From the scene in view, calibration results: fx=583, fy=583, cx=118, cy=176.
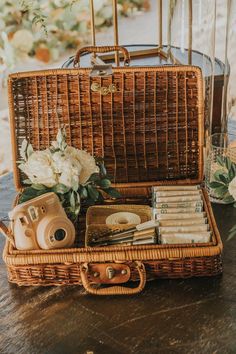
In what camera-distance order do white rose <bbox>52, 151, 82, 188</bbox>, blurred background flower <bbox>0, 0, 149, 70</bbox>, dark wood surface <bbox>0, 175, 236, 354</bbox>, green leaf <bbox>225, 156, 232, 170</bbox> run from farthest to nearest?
1. blurred background flower <bbox>0, 0, 149, 70</bbox>
2. green leaf <bbox>225, 156, 232, 170</bbox>
3. white rose <bbox>52, 151, 82, 188</bbox>
4. dark wood surface <bbox>0, 175, 236, 354</bbox>

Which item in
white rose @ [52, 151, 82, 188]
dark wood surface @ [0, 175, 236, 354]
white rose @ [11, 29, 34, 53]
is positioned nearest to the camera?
dark wood surface @ [0, 175, 236, 354]

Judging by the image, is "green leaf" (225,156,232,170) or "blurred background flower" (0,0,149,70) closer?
"green leaf" (225,156,232,170)

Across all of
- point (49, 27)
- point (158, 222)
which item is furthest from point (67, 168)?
point (49, 27)

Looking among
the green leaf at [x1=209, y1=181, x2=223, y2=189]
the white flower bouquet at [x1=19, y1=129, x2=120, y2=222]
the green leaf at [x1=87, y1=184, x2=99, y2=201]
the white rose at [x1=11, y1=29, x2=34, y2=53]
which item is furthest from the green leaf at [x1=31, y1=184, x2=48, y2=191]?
the white rose at [x1=11, y1=29, x2=34, y2=53]

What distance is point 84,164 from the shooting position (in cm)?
150

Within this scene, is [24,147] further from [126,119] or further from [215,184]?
[215,184]

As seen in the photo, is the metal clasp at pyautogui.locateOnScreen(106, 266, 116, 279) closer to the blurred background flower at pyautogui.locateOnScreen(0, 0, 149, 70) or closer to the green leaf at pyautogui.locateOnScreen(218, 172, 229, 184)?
the green leaf at pyautogui.locateOnScreen(218, 172, 229, 184)

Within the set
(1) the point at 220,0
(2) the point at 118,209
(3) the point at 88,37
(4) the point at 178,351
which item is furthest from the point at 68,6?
(4) the point at 178,351

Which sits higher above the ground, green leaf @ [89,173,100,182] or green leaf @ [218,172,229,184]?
green leaf @ [89,173,100,182]

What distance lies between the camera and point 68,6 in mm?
3770

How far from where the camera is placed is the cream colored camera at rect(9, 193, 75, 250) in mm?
1367

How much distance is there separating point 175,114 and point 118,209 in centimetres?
35

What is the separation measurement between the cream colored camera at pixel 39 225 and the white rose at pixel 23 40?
8.95ft

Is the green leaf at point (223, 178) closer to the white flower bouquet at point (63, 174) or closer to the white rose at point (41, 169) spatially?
the white flower bouquet at point (63, 174)
